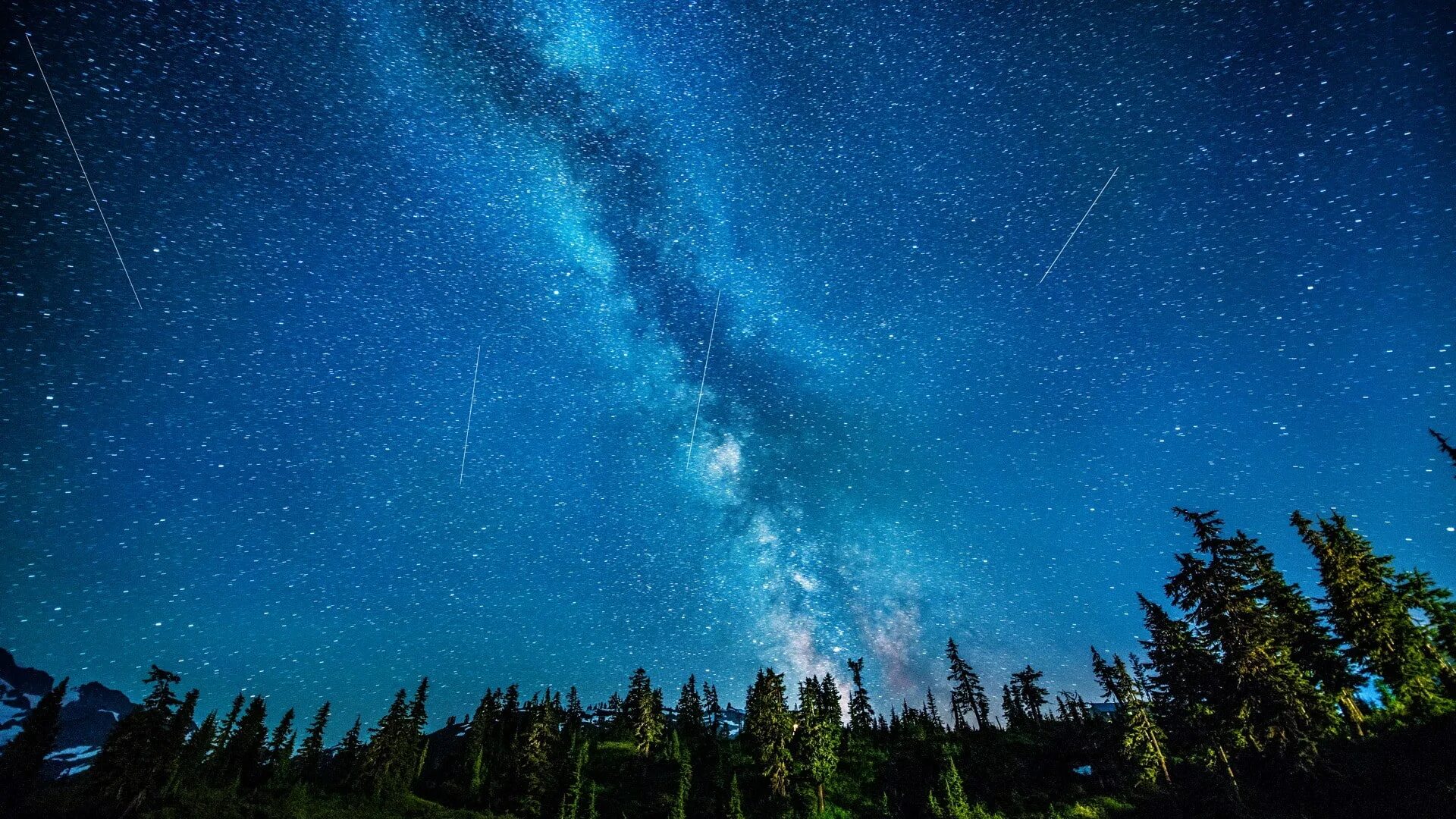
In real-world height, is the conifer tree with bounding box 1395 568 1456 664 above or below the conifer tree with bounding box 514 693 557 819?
above

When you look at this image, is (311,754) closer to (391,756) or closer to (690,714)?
(391,756)

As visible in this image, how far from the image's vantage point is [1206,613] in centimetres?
2620

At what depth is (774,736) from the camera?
6334 centimetres

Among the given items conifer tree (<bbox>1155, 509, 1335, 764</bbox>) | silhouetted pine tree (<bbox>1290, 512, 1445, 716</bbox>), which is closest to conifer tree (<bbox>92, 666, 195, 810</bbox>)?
conifer tree (<bbox>1155, 509, 1335, 764</bbox>)

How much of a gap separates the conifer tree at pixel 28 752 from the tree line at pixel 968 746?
0.29m

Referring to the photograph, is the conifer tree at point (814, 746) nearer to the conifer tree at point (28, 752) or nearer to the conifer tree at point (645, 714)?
the conifer tree at point (645, 714)

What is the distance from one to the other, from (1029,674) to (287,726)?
122m

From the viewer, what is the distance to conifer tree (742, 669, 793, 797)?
61750mm

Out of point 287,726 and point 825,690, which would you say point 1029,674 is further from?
point 287,726

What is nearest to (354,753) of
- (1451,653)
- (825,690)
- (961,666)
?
(825,690)

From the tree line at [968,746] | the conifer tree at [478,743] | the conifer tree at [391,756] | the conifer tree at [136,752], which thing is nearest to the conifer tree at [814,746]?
the tree line at [968,746]

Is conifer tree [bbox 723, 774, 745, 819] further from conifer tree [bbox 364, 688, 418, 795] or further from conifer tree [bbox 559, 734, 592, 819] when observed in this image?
conifer tree [bbox 364, 688, 418, 795]

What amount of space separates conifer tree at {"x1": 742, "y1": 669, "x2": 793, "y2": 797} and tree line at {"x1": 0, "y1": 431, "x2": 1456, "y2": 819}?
0.97 ft

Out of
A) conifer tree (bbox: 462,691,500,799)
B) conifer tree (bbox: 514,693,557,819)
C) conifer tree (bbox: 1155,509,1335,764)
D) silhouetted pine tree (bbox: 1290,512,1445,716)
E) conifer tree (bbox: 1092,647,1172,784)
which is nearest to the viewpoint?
conifer tree (bbox: 1155,509,1335,764)
